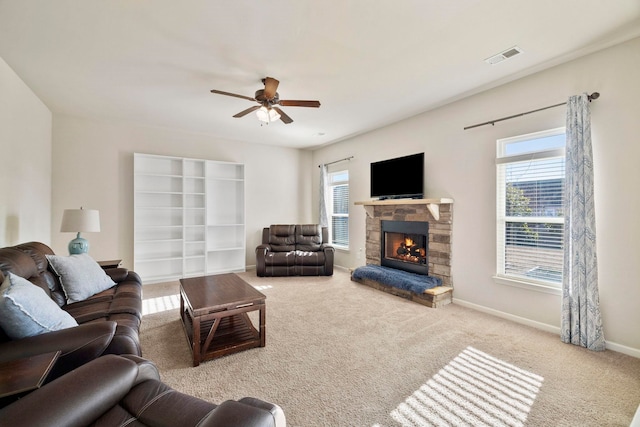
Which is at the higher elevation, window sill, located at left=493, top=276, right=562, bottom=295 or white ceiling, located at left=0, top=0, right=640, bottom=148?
white ceiling, located at left=0, top=0, right=640, bottom=148

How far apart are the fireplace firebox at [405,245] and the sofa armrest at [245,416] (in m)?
3.66

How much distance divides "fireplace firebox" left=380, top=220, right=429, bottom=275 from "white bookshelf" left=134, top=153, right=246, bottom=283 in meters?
2.92

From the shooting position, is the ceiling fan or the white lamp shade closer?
the ceiling fan

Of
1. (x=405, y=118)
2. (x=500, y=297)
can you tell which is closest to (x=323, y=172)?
(x=405, y=118)

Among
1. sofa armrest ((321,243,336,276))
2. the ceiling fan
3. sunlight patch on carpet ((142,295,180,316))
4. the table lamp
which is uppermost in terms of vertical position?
the ceiling fan

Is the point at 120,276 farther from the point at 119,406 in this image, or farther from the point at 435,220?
the point at 435,220

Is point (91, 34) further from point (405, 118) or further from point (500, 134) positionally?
point (500, 134)

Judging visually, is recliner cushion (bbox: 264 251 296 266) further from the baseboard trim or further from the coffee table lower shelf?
the baseboard trim

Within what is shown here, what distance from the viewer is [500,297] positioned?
3375 mm

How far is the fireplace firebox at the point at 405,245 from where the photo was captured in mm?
4277

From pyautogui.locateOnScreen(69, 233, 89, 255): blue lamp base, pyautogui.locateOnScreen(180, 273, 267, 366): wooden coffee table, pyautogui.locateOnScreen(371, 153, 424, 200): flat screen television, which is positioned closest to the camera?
pyautogui.locateOnScreen(180, 273, 267, 366): wooden coffee table

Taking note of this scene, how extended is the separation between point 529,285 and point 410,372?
6.22ft

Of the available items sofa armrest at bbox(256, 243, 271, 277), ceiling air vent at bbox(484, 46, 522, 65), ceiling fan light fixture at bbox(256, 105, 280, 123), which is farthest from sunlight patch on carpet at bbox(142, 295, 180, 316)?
ceiling air vent at bbox(484, 46, 522, 65)

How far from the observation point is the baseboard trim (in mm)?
2459
